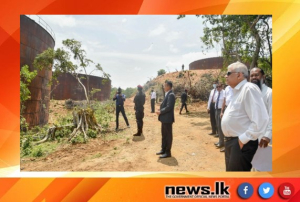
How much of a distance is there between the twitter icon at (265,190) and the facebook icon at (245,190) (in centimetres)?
10

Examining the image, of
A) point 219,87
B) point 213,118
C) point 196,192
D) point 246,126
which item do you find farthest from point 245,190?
point 219,87

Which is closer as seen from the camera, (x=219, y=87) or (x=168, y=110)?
(x=168, y=110)

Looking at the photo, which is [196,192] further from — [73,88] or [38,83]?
[38,83]

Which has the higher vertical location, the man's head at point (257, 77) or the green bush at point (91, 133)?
the man's head at point (257, 77)

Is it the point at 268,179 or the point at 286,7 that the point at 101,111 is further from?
the point at 286,7

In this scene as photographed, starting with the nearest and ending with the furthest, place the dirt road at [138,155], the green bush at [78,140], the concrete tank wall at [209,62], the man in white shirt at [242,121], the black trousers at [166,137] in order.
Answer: the man in white shirt at [242,121] < the dirt road at [138,155] < the black trousers at [166,137] < the concrete tank wall at [209,62] < the green bush at [78,140]

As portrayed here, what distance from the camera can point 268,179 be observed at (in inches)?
90.4

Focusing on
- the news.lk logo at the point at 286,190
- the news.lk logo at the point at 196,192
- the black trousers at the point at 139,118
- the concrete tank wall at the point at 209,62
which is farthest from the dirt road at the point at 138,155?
the concrete tank wall at the point at 209,62

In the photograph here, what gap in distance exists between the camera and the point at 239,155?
217cm

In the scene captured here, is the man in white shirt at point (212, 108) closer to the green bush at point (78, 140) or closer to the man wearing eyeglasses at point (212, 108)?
the man wearing eyeglasses at point (212, 108)

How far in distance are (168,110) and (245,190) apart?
1.70 metres

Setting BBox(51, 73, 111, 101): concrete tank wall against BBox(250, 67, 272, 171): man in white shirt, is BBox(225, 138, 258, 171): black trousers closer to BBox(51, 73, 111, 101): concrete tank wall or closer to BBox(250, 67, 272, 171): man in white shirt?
BBox(250, 67, 272, 171): man in white shirt

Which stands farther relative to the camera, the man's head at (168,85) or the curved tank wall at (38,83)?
the curved tank wall at (38,83)

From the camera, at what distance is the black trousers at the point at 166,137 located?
3179 mm
